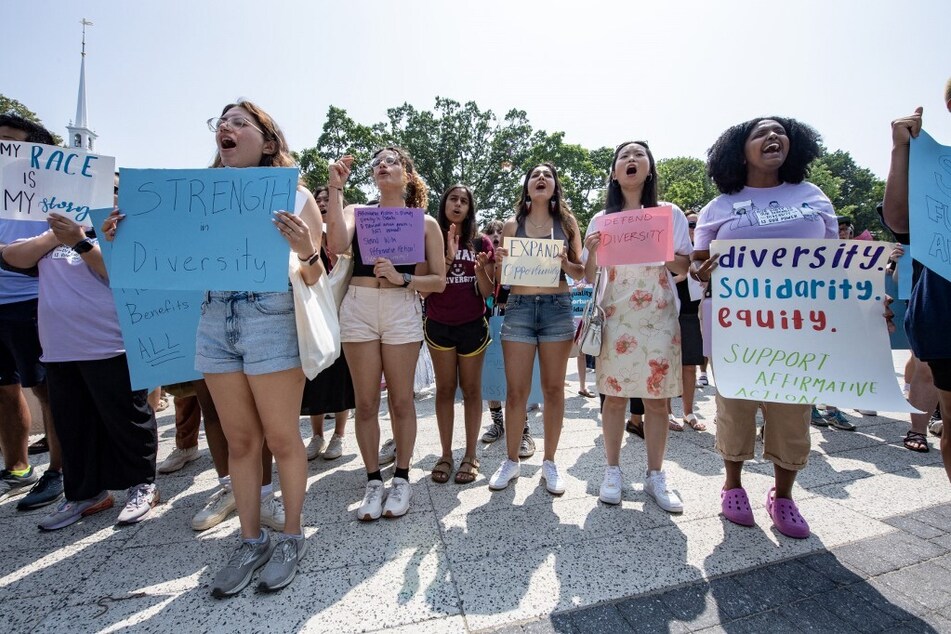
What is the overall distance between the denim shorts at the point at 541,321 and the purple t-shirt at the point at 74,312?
2.41 meters

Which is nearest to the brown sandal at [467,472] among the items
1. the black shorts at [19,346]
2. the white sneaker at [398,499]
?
the white sneaker at [398,499]

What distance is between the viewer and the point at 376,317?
2.53 m

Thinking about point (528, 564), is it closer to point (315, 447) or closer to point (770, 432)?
point (770, 432)

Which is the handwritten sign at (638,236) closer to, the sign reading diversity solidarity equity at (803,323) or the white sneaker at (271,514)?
the sign reading diversity solidarity equity at (803,323)

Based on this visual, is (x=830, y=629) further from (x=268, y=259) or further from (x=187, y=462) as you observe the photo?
(x=187, y=462)

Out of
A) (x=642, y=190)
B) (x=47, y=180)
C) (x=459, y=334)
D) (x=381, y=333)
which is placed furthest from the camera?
(x=459, y=334)

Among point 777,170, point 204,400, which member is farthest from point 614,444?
point 204,400

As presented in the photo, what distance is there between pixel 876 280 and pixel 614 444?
1.59m

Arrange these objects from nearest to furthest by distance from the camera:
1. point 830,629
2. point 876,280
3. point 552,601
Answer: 1. point 830,629
2. point 552,601
3. point 876,280

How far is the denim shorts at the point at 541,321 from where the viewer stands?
2.80 m

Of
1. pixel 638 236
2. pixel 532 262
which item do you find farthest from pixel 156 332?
pixel 638 236

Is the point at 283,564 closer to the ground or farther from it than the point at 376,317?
closer to the ground

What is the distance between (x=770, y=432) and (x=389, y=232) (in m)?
2.43

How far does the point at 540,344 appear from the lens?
2848mm
